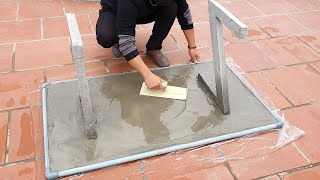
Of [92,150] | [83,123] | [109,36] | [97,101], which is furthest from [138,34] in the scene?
[92,150]

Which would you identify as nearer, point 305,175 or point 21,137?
point 305,175

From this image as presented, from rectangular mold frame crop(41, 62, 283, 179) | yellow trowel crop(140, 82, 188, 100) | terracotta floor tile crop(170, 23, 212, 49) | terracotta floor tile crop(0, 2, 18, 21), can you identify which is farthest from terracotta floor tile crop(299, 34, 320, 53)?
terracotta floor tile crop(0, 2, 18, 21)

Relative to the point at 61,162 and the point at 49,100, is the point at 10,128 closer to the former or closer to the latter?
the point at 49,100

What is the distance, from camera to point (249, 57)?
263 centimetres

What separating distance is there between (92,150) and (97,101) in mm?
430

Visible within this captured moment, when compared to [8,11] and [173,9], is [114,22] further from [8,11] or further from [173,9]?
[8,11]

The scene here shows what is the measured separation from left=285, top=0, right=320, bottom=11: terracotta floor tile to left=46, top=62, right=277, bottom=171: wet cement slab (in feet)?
5.60

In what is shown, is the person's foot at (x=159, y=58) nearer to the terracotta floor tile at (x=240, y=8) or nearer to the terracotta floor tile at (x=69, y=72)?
the terracotta floor tile at (x=69, y=72)

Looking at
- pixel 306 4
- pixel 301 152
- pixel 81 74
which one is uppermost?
pixel 81 74

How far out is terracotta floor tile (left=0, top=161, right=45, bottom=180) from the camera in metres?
1.63

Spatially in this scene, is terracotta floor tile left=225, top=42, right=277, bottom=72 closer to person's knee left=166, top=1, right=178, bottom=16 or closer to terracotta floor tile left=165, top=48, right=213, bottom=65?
terracotta floor tile left=165, top=48, right=213, bottom=65

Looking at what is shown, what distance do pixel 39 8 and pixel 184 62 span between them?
5.55 feet

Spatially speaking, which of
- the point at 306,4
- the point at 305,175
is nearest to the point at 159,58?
the point at 305,175

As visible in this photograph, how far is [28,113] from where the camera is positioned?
6.62 feet
